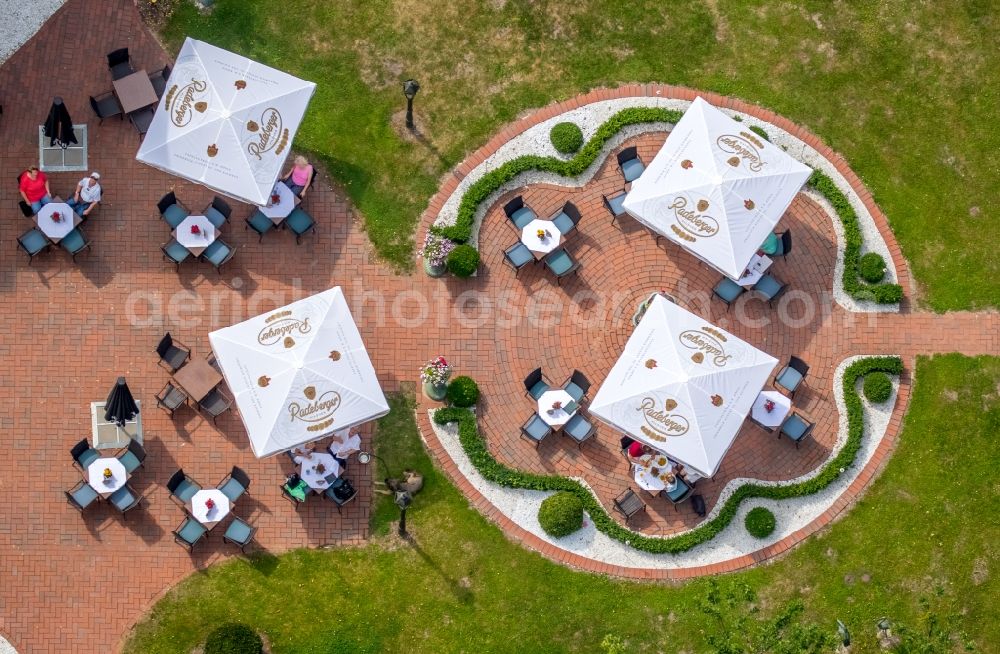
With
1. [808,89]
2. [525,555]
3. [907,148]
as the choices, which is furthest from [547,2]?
[525,555]

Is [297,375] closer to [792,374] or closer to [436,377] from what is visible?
[436,377]

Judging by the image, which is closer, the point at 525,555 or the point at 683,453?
the point at 683,453

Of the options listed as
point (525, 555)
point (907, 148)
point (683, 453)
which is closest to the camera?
point (683, 453)

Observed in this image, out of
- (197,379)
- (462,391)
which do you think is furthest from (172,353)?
(462,391)

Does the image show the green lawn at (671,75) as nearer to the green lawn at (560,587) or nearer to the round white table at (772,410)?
the round white table at (772,410)

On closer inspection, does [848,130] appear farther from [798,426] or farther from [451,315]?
[451,315]

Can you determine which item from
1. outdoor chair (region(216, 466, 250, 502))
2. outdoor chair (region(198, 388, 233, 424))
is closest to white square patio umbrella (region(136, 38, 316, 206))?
outdoor chair (region(198, 388, 233, 424))
